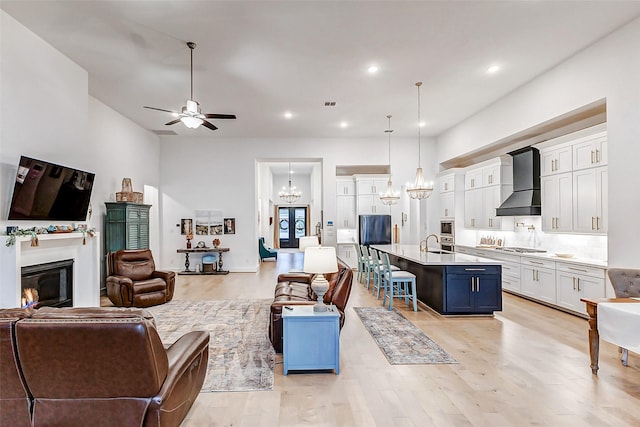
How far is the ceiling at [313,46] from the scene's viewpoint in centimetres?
384

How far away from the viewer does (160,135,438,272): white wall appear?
9672mm

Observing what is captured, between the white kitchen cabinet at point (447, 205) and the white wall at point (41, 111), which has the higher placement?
the white wall at point (41, 111)

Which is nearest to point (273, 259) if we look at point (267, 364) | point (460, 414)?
point (267, 364)

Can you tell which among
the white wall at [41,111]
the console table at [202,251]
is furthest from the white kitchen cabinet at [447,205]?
the white wall at [41,111]

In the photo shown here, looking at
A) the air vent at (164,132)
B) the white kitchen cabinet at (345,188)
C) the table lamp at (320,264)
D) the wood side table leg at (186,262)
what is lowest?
the wood side table leg at (186,262)

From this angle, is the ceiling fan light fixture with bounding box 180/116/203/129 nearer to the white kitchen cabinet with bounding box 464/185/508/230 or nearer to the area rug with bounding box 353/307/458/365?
the area rug with bounding box 353/307/458/365

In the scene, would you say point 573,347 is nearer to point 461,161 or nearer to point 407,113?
point 407,113

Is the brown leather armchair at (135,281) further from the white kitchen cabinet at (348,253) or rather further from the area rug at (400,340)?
the white kitchen cabinet at (348,253)

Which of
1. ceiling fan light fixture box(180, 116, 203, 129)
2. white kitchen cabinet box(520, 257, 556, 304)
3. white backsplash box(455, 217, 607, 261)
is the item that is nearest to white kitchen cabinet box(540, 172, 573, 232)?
white backsplash box(455, 217, 607, 261)

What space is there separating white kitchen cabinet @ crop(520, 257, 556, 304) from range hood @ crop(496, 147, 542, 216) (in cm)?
93

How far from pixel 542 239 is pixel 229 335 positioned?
588cm

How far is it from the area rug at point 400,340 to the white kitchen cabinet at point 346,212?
4.65m

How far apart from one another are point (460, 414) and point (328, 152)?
26.1 ft

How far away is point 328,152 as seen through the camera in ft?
32.1
